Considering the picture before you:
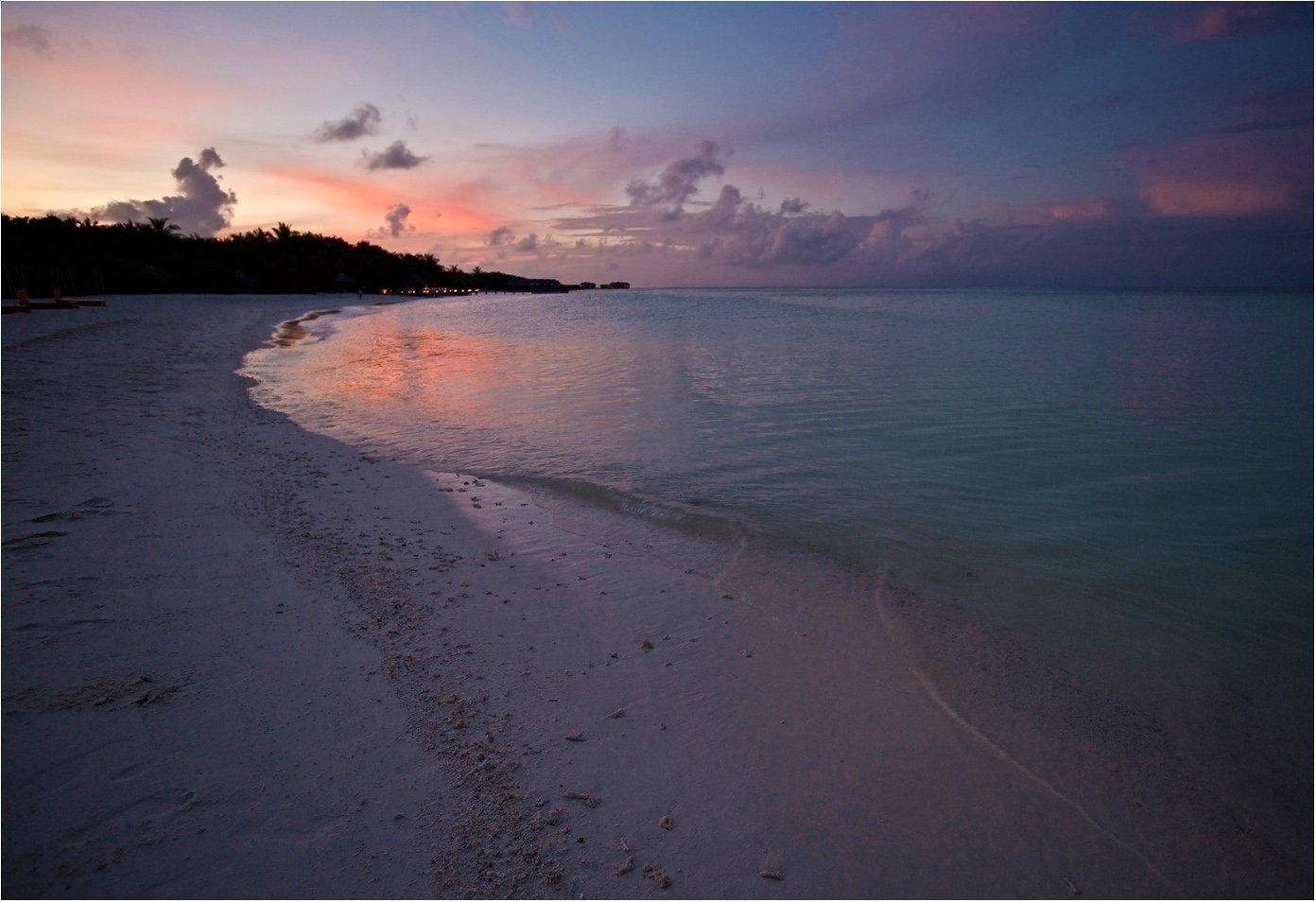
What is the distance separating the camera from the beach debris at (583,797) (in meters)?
3.09

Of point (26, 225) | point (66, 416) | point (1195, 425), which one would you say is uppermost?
point (26, 225)

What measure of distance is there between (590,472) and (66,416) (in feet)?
29.3

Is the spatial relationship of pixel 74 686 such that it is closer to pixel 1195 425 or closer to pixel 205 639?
pixel 205 639

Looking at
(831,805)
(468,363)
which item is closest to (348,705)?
(831,805)

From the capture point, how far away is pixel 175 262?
60844 mm

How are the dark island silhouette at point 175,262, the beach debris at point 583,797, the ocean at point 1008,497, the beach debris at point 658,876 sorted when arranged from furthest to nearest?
the dark island silhouette at point 175,262 → the ocean at point 1008,497 → the beach debris at point 583,797 → the beach debris at point 658,876

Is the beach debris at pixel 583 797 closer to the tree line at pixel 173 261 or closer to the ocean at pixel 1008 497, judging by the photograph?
the ocean at pixel 1008 497

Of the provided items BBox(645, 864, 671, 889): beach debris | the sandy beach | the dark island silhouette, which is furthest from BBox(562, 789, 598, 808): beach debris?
the dark island silhouette

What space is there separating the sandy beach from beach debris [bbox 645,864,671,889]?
13 mm

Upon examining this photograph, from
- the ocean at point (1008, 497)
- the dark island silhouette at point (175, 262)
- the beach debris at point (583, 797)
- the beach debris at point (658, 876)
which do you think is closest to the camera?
the beach debris at point (658, 876)

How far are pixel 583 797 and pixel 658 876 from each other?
564mm

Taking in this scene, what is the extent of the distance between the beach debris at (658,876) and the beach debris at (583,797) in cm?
43

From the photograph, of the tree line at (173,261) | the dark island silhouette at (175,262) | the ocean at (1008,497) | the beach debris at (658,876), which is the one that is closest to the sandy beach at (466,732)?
the beach debris at (658,876)

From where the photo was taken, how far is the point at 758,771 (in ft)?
11.1
